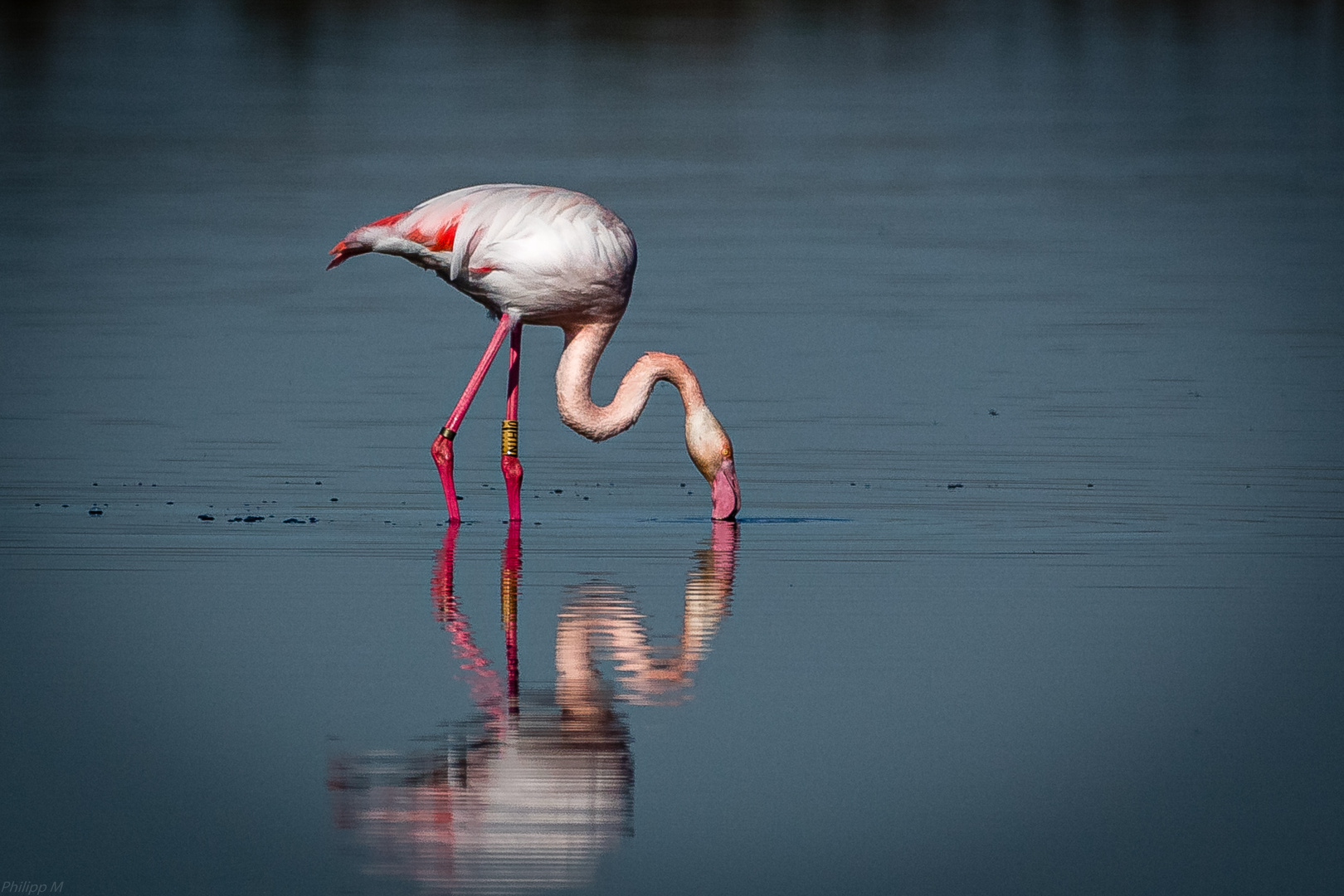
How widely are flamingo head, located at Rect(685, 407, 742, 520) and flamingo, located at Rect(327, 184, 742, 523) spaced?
82 millimetres

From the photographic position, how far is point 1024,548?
8.86m

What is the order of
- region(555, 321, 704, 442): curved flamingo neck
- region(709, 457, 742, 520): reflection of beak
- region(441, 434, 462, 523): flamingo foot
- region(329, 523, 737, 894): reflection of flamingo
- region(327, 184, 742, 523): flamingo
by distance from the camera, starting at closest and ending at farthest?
region(329, 523, 737, 894): reflection of flamingo
region(709, 457, 742, 520): reflection of beak
region(441, 434, 462, 523): flamingo foot
region(327, 184, 742, 523): flamingo
region(555, 321, 704, 442): curved flamingo neck

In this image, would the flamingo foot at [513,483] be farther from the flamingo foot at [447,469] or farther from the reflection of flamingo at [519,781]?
the reflection of flamingo at [519,781]

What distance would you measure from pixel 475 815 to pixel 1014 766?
1.38 metres

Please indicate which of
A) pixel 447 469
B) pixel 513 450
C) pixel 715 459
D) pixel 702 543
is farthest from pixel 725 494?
pixel 447 469

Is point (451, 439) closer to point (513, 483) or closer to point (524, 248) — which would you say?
point (513, 483)

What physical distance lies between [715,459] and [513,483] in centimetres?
87

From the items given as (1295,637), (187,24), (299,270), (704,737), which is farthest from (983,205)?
(187,24)

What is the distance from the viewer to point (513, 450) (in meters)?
10.3

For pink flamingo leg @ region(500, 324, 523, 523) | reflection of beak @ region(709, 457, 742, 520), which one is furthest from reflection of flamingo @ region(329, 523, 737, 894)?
pink flamingo leg @ region(500, 324, 523, 523)

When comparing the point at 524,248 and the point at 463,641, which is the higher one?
the point at 524,248

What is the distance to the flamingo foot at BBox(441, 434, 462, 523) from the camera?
9766 millimetres

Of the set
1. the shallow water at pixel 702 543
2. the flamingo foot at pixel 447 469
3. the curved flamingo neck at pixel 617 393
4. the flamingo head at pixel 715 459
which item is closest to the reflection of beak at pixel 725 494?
the flamingo head at pixel 715 459

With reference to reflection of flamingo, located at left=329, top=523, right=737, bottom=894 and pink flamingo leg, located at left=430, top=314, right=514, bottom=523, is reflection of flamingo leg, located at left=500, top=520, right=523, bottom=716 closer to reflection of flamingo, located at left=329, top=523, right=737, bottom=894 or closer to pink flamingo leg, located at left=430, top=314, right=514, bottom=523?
reflection of flamingo, located at left=329, top=523, right=737, bottom=894
